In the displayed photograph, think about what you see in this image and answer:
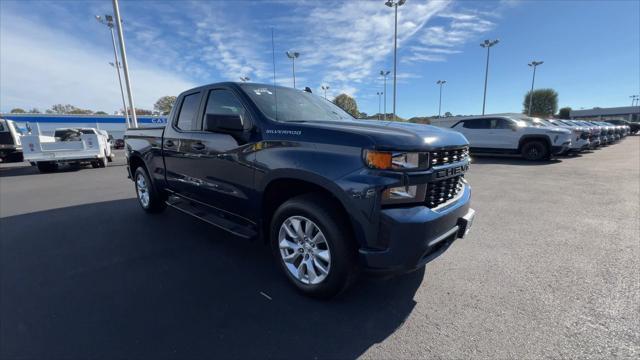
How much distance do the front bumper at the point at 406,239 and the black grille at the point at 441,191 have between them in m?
0.09

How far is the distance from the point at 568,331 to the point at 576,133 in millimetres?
13336

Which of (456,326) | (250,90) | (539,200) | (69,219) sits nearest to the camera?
(456,326)

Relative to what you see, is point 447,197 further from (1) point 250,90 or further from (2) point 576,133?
(2) point 576,133

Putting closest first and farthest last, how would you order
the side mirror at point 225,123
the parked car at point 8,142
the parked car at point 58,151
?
1. the side mirror at point 225,123
2. the parked car at point 58,151
3. the parked car at point 8,142

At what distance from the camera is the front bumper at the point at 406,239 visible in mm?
2045

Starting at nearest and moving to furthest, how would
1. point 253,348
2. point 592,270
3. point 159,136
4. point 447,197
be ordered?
point 253,348 → point 447,197 → point 592,270 → point 159,136

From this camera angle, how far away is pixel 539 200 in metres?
5.66

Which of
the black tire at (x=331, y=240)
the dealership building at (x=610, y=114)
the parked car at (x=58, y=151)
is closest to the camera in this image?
the black tire at (x=331, y=240)

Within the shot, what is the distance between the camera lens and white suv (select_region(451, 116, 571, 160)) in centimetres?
1079

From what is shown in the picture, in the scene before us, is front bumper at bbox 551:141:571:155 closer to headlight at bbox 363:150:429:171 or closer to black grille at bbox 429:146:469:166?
black grille at bbox 429:146:469:166

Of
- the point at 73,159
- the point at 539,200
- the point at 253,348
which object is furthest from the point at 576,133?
the point at 73,159

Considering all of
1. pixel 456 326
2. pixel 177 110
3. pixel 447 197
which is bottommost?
pixel 456 326

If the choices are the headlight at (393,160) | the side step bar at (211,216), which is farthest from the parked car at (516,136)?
the side step bar at (211,216)

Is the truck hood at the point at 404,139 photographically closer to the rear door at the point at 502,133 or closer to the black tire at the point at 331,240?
the black tire at the point at 331,240
